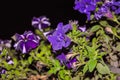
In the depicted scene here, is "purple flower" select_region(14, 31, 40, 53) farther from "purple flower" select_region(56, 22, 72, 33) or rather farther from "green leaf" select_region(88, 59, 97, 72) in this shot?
"green leaf" select_region(88, 59, 97, 72)

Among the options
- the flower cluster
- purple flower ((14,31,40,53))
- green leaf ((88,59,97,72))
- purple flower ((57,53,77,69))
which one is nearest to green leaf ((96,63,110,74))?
green leaf ((88,59,97,72))

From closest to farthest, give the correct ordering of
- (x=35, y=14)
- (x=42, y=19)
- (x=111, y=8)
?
1. (x=111, y=8)
2. (x=42, y=19)
3. (x=35, y=14)

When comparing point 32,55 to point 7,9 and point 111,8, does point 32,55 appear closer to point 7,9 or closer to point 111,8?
point 111,8

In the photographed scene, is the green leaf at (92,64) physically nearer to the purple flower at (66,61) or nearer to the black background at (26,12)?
the purple flower at (66,61)

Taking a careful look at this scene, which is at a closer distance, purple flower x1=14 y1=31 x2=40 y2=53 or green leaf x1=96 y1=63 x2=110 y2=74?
green leaf x1=96 y1=63 x2=110 y2=74

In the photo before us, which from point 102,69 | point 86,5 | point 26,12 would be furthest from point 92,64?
point 26,12

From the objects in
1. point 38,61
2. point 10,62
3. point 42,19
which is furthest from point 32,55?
point 42,19
